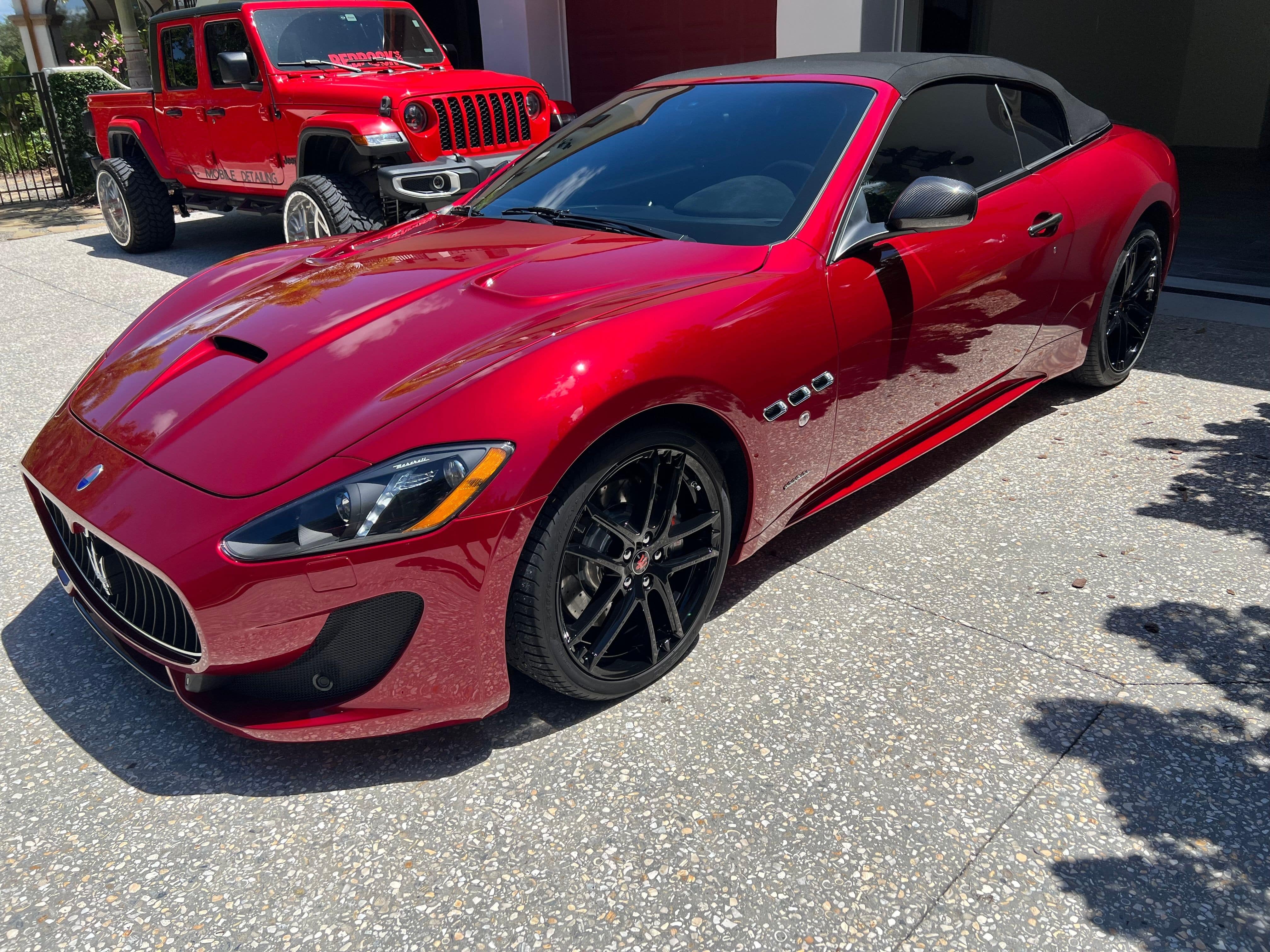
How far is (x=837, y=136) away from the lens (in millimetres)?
3170

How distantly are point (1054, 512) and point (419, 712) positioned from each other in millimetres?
2503

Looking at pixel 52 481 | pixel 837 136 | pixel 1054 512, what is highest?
pixel 837 136

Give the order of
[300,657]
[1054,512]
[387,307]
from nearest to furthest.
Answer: [300,657] → [387,307] → [1054,512]

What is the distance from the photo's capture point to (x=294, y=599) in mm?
2137

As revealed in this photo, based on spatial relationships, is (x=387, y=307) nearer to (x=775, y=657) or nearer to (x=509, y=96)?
(x=775, y=657)

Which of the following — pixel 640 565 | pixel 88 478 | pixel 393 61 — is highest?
pixel 393 61

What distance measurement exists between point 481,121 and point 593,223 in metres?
4.96

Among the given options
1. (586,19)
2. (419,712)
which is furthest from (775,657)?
(586,19)

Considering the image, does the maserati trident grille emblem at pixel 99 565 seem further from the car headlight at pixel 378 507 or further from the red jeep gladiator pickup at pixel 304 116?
the red jeep gladiator pickup at pixel 304 116

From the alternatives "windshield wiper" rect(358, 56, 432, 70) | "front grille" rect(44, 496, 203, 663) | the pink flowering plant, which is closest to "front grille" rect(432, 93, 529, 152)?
"windshield wiper" rect(358, 56, 432, 70)

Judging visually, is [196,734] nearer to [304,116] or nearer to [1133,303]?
[1133,303]

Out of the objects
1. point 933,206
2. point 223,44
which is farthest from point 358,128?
point 933,206

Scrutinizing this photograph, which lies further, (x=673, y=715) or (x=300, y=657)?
(x=673, y=715)

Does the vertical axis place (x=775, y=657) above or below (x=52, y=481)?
below
